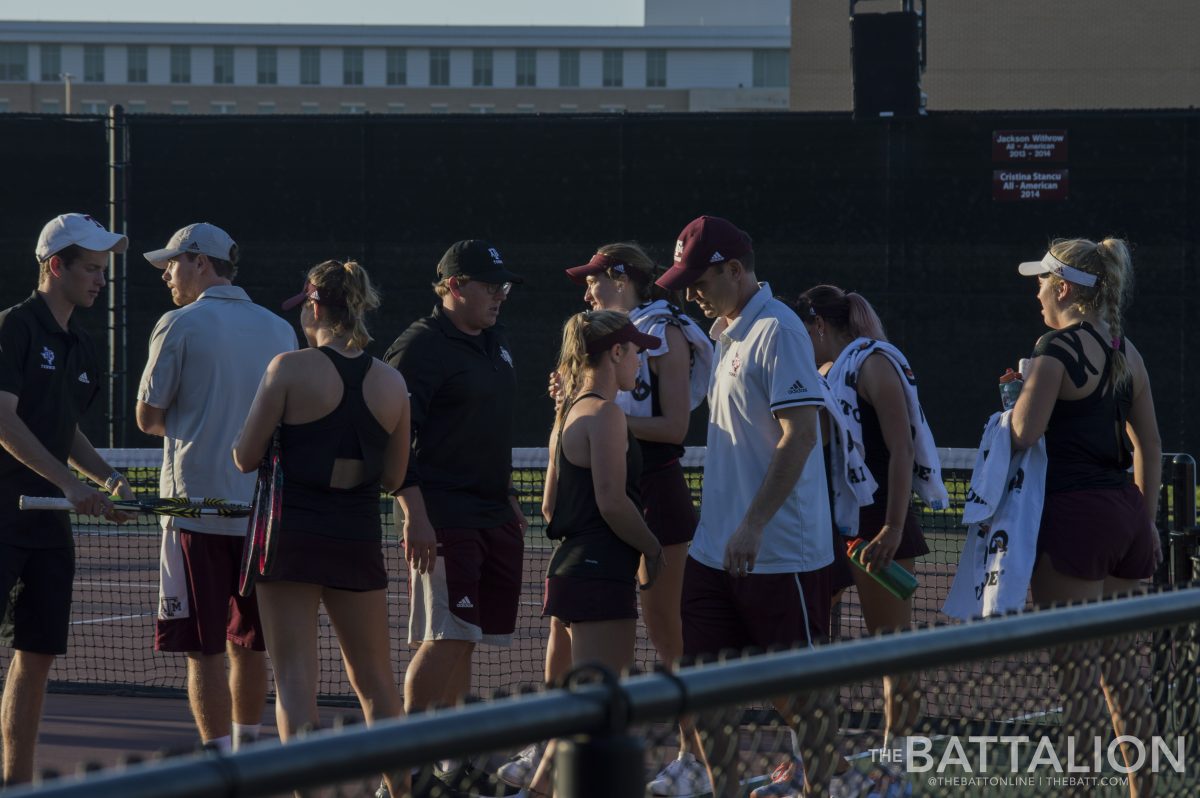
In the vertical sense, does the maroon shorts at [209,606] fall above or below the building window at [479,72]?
below

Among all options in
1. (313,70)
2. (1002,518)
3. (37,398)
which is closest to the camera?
(1002,518)

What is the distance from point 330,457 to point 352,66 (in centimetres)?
9247

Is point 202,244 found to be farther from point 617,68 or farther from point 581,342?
point 617,68

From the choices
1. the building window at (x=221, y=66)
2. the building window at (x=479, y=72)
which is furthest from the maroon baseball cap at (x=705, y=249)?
the building window at (x=221, y=66)

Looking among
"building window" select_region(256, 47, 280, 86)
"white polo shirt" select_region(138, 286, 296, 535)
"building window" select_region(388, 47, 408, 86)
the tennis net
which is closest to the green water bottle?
the tennis net

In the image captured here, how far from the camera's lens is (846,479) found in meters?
5.30

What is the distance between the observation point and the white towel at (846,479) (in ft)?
17.4

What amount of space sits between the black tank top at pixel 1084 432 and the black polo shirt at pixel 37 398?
316 cm

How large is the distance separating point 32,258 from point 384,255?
12.7 feet

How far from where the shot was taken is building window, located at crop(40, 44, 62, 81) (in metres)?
93.1

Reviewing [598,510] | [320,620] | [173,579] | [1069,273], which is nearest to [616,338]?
[598,510]

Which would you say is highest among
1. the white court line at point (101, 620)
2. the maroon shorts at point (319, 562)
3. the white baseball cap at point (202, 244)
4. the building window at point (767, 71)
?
the building window at point (767, 71)

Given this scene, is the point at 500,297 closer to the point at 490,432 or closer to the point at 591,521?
the point at 490,432

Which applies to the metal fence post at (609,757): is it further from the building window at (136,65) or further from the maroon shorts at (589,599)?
the building window at (136,65)
